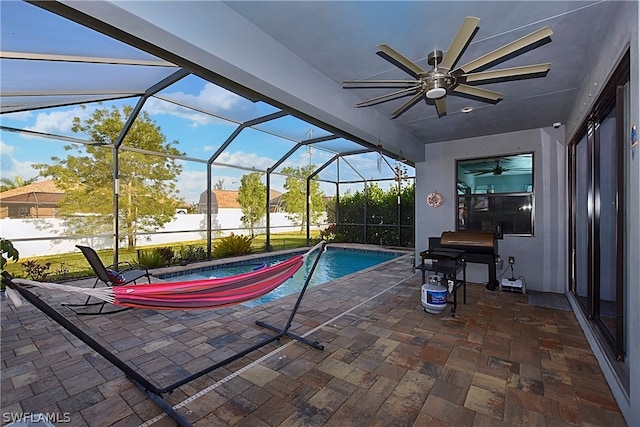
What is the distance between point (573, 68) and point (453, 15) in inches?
74.6

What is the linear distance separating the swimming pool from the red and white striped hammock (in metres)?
1.84

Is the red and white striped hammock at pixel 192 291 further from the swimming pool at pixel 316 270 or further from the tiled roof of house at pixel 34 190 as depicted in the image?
the tiled roof of house at pixel 34 190

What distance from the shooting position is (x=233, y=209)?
376 inches

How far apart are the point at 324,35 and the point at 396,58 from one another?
0.78 metres

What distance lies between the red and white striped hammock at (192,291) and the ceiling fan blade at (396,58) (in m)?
2.07

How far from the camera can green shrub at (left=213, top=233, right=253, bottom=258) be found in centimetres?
832

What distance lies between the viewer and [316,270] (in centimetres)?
845

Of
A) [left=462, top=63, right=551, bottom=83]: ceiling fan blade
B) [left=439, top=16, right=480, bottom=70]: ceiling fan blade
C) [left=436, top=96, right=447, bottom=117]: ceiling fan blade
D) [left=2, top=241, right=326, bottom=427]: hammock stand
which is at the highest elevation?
[left=439, top=16, right=480, bottom=70]: ceiling fan blade

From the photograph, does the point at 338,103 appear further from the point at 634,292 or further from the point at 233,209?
the point at 233,209

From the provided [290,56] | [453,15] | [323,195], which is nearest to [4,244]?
[290,56]

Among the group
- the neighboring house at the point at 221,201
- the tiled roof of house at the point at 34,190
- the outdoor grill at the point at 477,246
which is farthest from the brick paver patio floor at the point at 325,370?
the neighboring house at the point at 221,201

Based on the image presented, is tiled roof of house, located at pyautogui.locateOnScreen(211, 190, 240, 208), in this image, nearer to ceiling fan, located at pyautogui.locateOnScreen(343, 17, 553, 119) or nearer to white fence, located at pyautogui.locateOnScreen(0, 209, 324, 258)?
white fence, located at pyautogui.locateOnScreen(0, 209, 324, 258)

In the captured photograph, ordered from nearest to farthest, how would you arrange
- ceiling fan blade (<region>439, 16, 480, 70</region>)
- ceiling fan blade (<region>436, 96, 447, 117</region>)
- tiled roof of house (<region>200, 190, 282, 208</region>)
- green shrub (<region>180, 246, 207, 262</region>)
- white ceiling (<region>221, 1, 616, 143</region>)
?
ceiling fan blade (<region>439, 16, 480, 70</region>), white ceiling (<region>221, 1, 616, 143</region>), ceiling fan blade (<region>436, 96, 447, 117</region>), green shrub (<region>180, 246, 207, 262</region>), tiled roof of house (<region>200, 190, 282, 208</region>)

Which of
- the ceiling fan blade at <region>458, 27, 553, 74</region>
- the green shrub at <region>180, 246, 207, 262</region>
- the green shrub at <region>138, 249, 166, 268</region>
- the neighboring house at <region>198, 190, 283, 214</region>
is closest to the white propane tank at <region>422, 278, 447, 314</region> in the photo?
the ceiling fan blade at <region>458, 27, 553, 74</region>
